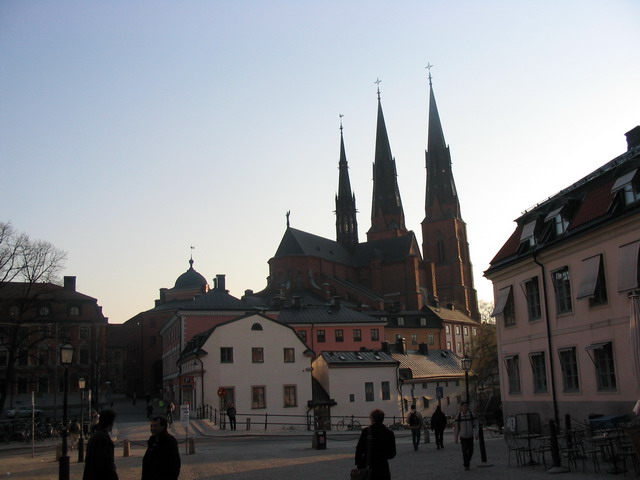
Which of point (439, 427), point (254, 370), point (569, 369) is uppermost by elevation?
point (254, 370)

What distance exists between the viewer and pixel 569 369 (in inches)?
922

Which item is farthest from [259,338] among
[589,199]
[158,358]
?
[158,358]

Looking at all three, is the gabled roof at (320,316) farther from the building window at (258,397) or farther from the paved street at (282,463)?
the paved street at (282,463)

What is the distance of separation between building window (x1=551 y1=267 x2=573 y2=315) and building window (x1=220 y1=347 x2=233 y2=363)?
2506 cm

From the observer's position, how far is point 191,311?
59469mm

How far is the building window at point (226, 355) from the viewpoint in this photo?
44062 mm

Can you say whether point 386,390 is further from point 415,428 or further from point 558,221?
point 558,221

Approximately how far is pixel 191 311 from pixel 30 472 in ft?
130

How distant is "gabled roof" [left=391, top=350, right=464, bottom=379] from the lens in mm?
57303

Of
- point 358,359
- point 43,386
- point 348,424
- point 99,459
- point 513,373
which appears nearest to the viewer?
point 99,459

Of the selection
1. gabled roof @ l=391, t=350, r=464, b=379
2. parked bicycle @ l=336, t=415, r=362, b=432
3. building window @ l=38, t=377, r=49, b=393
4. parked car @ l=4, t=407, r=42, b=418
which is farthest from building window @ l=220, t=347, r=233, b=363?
building window @ l=38, t=377, r=49, b=393

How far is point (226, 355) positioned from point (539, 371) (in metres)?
23.5

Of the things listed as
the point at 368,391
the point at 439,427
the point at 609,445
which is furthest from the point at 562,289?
the point at 368,391

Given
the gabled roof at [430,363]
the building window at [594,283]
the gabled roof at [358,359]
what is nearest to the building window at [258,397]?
the gabled roof at [358,359]
